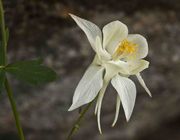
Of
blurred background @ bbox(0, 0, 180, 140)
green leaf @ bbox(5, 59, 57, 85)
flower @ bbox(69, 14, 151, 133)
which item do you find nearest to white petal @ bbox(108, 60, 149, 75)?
flower @ bbox(69, 14, 151, 133)

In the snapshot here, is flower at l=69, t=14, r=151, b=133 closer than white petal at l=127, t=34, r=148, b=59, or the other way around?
flower at l=69, t=14, r=151, b=133

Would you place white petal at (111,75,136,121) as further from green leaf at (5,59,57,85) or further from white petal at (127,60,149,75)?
green leaf at (5,59,57,85)

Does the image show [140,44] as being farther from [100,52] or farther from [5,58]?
[5,58]

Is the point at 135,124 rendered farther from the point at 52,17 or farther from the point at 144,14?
the point at 52,17

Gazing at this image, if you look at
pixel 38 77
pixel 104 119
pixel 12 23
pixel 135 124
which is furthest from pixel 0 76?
pixel 135 124

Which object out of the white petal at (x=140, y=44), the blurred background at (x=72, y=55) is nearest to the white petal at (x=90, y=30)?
the white petal at (x=140, y=44)

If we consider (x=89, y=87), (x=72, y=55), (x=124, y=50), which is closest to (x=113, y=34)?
(x=124, y=50)
